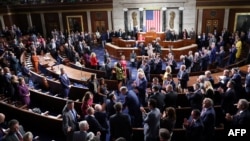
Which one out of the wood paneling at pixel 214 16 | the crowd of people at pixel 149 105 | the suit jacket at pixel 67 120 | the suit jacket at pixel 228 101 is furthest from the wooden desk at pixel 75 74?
the wood paneling at pixel 214 16

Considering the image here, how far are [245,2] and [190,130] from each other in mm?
14419

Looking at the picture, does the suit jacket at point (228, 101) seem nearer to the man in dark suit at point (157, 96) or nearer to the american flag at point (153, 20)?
the man in dark suit at point (157, 96)

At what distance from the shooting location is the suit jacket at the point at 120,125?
4504 millimetres

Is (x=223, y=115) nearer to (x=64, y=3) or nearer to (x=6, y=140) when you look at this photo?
(x=6, y=140)

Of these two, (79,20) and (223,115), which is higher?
(79,20)

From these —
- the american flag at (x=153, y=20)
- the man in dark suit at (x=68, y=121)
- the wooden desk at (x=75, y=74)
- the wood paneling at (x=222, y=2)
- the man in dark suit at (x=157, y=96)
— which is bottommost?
the wooden desk at (x=75, y=74)

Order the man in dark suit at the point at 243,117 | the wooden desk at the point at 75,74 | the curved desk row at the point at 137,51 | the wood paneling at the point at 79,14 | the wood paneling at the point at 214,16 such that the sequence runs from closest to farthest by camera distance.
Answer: the man in dark suit at the point at 243,117, the wooden desk at the point at 75,74, the curved desk row at the point at 137,51, the wood paneling at the point at 214,16, the wood paneling at the point at 79,14

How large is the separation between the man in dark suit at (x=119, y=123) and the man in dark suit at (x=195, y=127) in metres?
1.13

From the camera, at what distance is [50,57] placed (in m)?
13.6

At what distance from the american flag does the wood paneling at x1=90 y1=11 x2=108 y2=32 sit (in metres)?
3.78

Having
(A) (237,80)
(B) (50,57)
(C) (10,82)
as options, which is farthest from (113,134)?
(B) (50,57)

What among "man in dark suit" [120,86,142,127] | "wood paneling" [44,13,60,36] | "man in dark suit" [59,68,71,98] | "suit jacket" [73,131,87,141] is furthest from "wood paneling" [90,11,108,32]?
"suit jacket" [73,131,87,141]

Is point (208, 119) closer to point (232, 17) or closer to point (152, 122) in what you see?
point (152, 122)

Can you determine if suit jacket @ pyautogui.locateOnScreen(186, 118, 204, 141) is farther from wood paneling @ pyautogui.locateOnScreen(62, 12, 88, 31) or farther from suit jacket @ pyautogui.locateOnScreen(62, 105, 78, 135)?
wood paneling @ pyautogui.locateOnScreen(62, 12, 88, 31)
